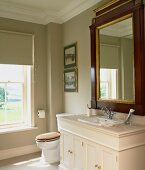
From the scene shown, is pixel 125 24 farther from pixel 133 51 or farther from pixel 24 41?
pixel 24 41

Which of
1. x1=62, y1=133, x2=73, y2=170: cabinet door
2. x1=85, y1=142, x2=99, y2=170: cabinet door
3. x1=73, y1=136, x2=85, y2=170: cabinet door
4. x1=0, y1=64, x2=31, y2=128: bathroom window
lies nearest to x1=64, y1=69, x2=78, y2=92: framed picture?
x1=0, y1=64, x2=31, y2=128: bathroom window

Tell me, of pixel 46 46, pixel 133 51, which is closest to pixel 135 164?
pixel 133 51

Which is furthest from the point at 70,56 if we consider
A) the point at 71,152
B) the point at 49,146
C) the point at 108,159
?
the point at 108,159

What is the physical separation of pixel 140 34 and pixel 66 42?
1.78 metres

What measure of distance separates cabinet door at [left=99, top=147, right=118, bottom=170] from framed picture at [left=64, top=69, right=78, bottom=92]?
60.5 inches

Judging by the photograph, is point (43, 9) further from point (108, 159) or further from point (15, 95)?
point (108, 159)

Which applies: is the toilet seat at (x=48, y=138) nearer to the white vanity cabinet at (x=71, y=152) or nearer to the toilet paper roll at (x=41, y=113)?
the white vanity cabinet at (x=71, y=152)

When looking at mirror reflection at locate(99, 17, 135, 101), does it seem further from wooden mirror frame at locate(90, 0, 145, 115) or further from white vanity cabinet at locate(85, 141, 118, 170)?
white vanity cabinet at locate(85, 141, 118, 170)

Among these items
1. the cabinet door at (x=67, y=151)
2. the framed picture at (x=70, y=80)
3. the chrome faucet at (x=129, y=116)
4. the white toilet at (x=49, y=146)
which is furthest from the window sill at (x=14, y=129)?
the chrome faucet at (x=129, y=116)

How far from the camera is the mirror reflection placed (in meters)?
2.39

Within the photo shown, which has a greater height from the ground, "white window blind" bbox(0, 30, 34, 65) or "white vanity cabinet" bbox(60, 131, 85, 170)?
"white window blind" bbox(0, 30, 34, 65)

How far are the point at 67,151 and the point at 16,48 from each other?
2117mm

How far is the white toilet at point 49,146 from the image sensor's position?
303 cm

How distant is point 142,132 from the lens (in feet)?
6.70
